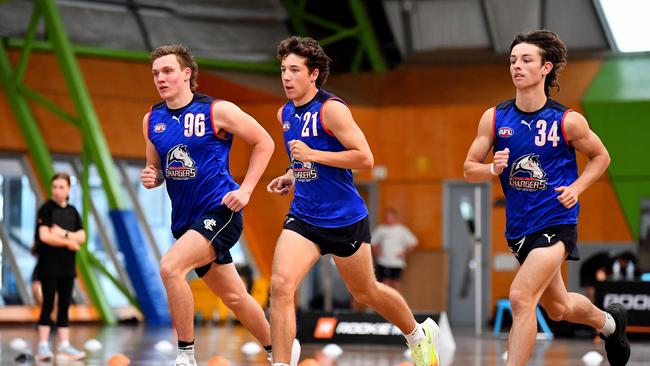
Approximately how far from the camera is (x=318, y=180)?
7.35 metres

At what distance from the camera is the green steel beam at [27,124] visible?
65.2 ft

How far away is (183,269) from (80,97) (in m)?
12.3

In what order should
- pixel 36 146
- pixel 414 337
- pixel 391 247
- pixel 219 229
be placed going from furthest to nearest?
pixel 391 247
pixel 36 146
pixel 414 337
pixel 219 229

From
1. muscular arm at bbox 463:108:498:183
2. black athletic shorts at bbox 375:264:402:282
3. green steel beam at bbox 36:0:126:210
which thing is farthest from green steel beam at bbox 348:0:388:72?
muscular arm at bbox 463:108:498:183

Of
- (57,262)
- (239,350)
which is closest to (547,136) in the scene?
(57,262)

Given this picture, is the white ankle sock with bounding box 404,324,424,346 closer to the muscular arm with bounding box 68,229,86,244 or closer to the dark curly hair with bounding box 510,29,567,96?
the dark curly hair with bounding box 510,29,567,96

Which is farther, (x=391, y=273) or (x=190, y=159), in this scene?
(x=391, y=273)

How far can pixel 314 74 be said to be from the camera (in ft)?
24.6

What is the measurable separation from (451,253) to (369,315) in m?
9.28

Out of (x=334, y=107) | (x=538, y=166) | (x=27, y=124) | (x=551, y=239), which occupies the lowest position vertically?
(x=551, y=239)

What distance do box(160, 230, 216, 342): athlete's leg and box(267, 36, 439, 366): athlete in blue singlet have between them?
512mm

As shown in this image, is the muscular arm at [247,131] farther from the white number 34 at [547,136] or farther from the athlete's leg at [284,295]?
the white number 34 at [547,136]

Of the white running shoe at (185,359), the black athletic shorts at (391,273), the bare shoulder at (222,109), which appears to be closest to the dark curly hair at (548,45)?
the bare shoulder at (222,109)

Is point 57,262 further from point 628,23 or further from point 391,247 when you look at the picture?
point 628,23
